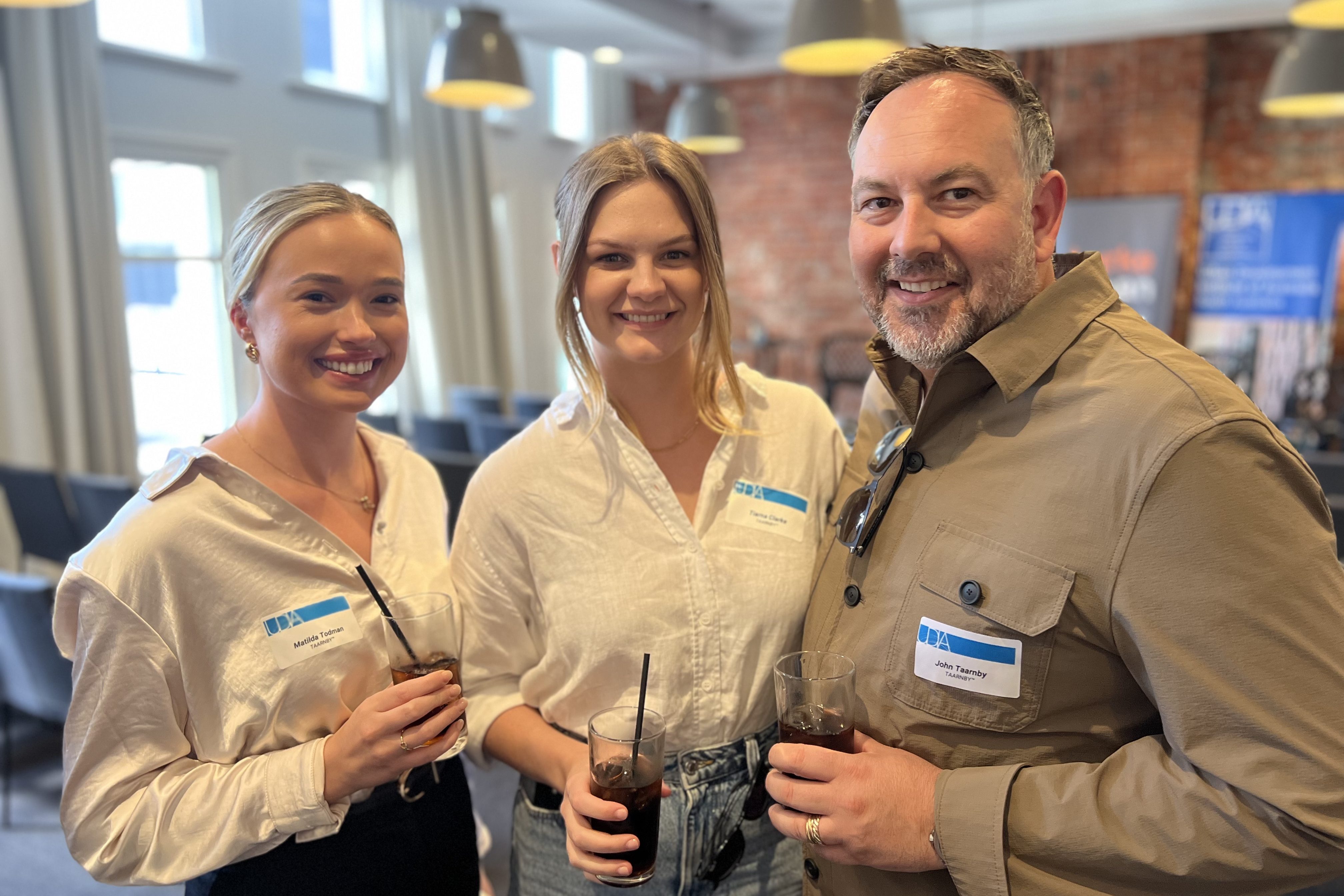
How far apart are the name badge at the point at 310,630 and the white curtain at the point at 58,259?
4206 mm

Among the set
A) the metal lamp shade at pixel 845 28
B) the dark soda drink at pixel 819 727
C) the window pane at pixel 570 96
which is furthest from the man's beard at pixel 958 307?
the window pane at pixel 570 96

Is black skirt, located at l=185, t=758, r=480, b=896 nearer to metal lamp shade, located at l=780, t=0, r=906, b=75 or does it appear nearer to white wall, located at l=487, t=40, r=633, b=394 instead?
metal lamp shade, located at l=780, t=0, r=906, b=75

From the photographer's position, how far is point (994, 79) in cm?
118

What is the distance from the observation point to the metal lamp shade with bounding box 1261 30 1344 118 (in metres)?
4.86

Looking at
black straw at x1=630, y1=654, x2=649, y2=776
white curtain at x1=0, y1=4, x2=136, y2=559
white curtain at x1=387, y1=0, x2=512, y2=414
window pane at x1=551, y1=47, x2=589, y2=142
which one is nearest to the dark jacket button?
black straw at x1=630, y1=654, x2=649, y2=776

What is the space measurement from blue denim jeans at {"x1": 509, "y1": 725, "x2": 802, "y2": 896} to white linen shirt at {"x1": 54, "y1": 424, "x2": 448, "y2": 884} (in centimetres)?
29

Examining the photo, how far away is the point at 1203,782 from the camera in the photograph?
3.25ft

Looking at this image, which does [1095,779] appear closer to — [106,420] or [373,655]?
[373,655]

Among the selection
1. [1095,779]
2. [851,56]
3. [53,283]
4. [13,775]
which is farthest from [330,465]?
[53,283]

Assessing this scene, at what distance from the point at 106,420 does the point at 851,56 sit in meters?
4.19

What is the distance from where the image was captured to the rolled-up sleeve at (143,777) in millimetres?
1200

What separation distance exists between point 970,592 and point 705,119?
6339 millimetres

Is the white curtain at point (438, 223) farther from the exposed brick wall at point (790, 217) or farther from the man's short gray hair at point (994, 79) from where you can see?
the man's short gray hair at point (994, 79)

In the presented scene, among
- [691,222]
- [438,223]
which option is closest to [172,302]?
[438,223]
